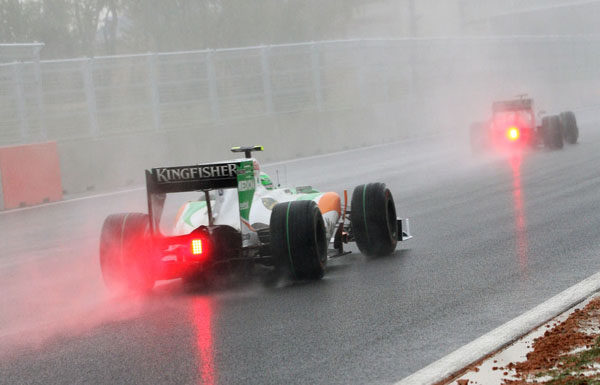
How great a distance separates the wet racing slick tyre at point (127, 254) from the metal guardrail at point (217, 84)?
37.8 feet

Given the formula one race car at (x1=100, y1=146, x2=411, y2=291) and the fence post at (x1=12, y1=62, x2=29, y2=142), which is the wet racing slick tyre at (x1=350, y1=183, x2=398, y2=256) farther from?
the fence post at (x1=12, y1=62, x2=29, y2=142)

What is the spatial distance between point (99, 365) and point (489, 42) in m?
37.3

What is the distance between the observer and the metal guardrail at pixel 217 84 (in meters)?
20.7

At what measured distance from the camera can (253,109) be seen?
26.6 meters

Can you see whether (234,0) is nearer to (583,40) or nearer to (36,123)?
(583,40)

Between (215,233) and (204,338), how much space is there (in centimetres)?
171

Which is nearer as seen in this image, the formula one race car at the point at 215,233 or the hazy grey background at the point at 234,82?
the formula one race car at the point at 215,233

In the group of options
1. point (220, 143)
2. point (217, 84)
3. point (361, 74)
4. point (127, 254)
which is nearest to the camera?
point (127, 254)

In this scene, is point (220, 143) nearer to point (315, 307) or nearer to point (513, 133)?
point (513, 133)

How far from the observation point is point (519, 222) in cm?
1198

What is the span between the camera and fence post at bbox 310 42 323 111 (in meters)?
28.6

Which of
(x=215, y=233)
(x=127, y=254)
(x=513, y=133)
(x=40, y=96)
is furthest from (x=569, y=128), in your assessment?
(x=127, y=254)

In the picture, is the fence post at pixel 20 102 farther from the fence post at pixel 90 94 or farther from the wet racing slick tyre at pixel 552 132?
the wet racing slick tyre at pixel 552 132

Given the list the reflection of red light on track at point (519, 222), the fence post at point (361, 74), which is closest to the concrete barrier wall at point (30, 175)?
the reflection of red light on track at point (519, 222)
